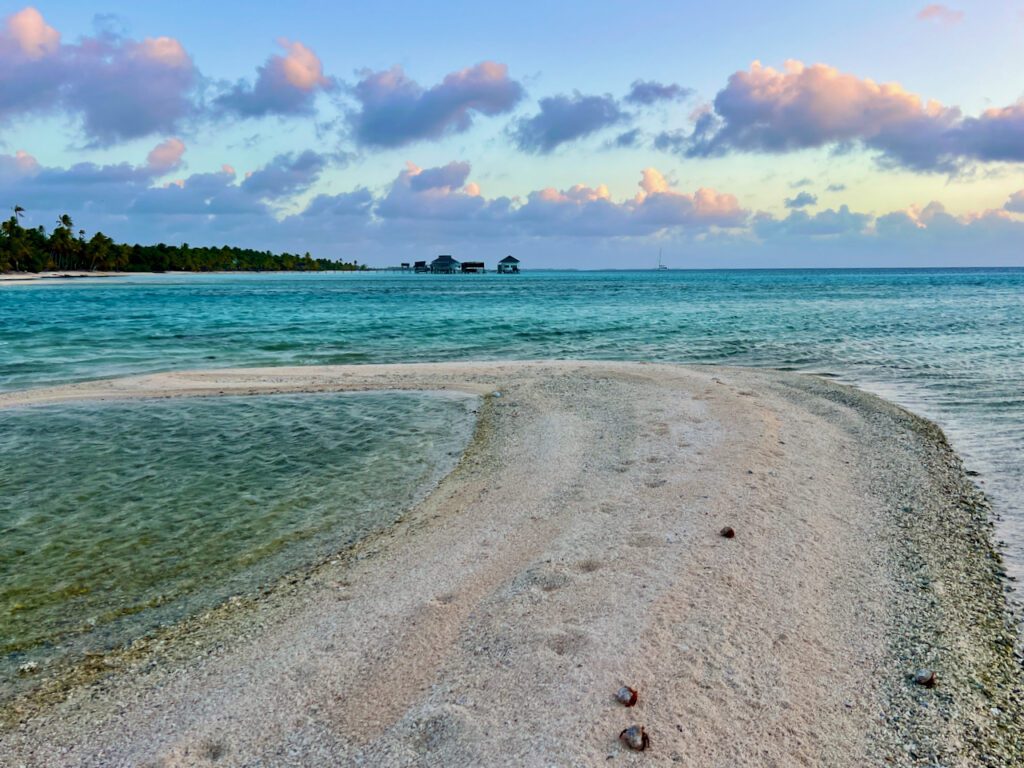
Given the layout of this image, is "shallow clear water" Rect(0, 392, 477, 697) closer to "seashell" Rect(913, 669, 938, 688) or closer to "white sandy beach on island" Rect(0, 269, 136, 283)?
Answer: "seashell" Rect(913, 669, 938, 688)

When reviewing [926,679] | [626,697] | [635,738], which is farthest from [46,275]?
[926,679]

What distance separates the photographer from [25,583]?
6.12 m

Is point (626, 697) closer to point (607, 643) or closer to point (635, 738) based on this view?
point (635, 738)

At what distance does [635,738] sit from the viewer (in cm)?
366

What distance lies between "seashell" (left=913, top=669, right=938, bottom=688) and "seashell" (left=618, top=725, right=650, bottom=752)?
1.97 meters

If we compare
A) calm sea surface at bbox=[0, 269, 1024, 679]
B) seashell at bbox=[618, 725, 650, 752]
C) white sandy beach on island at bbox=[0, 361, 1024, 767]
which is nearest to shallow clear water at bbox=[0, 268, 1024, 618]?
calm sea surface at bbox=[0, 269, 1024, 679]

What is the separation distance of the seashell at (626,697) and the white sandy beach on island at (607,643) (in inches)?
4.0

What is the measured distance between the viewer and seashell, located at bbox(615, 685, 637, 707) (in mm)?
4016

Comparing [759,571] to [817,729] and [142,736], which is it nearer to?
[817,729]

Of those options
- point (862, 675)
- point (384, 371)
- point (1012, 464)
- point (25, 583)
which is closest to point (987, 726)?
point (862, 675)

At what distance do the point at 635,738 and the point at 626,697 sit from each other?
38cm

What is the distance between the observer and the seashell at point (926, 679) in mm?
4293

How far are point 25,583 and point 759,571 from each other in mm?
6653

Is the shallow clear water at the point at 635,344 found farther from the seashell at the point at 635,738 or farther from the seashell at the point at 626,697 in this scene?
the seashell at the point at 635,738
